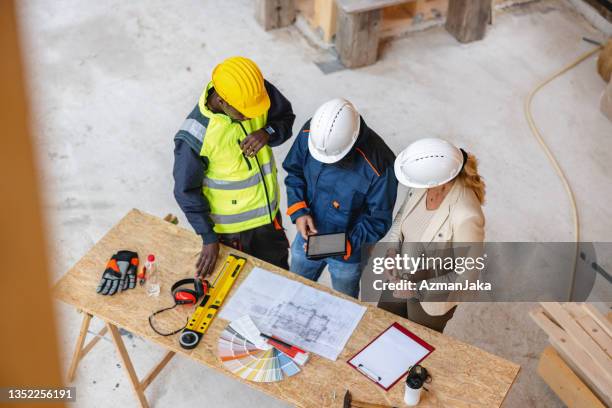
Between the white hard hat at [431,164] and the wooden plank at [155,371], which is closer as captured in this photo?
the white hard hat at [431,164]

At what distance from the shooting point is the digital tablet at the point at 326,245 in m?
3.33

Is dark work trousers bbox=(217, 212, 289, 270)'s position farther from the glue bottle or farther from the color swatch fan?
the color swatch fan

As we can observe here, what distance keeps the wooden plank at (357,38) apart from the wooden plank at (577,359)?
122 inches

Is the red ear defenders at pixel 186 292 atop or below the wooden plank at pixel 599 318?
atop

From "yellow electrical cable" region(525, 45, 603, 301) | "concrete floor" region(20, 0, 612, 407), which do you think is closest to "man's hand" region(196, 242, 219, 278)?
"concrete floor" region(20, 0, 612, 407)

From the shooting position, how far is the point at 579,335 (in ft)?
11.7

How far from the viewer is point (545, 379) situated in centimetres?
383

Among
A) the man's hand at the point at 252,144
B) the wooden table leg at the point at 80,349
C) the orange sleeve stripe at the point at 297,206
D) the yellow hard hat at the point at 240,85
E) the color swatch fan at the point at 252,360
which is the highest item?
the yellow hard hat at the point at 240,85

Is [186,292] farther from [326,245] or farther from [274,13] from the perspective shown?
[274,13]

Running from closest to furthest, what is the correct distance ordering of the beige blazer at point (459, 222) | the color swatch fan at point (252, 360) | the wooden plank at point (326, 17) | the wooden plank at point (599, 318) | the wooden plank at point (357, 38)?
the beige blazer at point (459, 222) < the color swatch fan at point (252, 360) < the wooden plank at point (599, 318) < the wooden plank at point (357, 38) < the wooden plank at point (326, 17)

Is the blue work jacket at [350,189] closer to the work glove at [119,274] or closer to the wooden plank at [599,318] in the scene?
the work glove at [119,274]

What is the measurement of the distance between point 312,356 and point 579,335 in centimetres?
155

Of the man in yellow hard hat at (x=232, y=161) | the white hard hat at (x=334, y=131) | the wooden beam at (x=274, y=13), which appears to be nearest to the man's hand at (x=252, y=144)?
the man in yellow hard hat at (x=232, y=161)

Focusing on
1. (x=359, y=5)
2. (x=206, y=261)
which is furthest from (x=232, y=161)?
(x=359, y=5)
